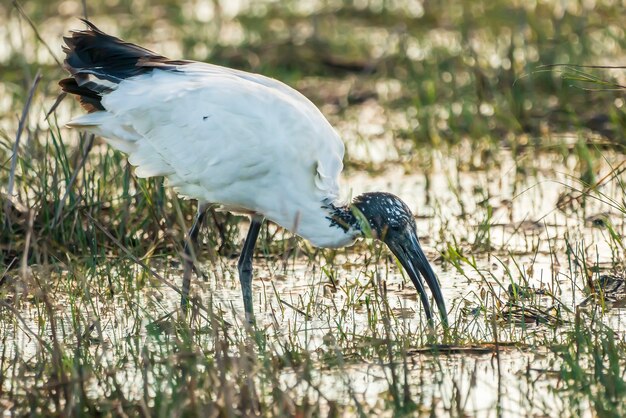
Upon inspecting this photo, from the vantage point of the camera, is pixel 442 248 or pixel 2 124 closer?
pixel 442 248

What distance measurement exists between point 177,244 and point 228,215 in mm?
501

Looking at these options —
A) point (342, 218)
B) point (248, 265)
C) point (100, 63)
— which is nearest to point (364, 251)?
point (248, 265)

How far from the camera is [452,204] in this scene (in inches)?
265

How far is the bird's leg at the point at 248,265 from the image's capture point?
525cm

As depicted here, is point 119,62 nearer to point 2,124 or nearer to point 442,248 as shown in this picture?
point 442,248

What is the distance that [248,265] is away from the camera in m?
5.42

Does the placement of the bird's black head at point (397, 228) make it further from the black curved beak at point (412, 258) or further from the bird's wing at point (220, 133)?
the bird's wing at point (220, 133)

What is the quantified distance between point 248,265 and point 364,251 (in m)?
0.82

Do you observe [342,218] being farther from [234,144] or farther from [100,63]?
[100,63]

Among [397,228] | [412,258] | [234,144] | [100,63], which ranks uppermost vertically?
[100,63]

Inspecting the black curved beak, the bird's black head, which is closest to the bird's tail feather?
the bird's black head

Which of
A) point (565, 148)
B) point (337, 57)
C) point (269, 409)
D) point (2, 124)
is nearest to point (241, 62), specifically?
point (337, 57)

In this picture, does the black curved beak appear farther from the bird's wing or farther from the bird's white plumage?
the bird's wing

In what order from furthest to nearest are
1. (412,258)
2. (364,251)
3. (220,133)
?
1. (364,251)
2. (220,133)
3. (412,258)
